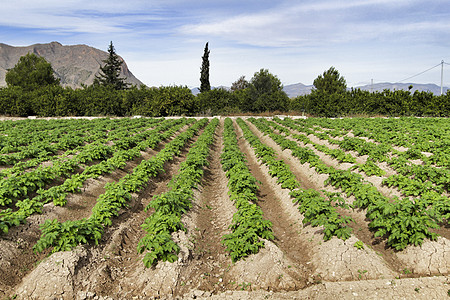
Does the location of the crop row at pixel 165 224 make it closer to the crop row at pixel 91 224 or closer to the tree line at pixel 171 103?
the crop row at pixel 91 224

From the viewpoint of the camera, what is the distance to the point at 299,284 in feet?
16.6

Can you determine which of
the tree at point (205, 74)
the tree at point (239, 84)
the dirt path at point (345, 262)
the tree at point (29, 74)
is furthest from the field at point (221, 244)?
the tree at point (239, 84)

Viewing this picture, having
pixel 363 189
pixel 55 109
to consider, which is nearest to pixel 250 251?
Answer: pixel 363 189

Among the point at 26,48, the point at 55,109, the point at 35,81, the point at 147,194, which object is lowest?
the point at 147,194

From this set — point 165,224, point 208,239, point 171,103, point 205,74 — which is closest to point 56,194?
point 165,224

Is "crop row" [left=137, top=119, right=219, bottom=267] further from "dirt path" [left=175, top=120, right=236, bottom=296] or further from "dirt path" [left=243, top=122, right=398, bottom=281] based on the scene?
"dirt path" [left=243, top=122, right=398, bottom=281]

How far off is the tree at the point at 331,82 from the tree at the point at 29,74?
2444 inches

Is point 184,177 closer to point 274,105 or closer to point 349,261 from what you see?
point 349,261

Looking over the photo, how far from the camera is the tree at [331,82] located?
226 ft

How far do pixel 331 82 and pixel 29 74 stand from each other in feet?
221

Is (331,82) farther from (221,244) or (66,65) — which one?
(66,65)

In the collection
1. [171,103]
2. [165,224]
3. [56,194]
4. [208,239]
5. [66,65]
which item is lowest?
[208,239]

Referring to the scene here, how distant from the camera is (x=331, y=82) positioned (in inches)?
2753

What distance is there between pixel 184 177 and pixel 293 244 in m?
4.06
